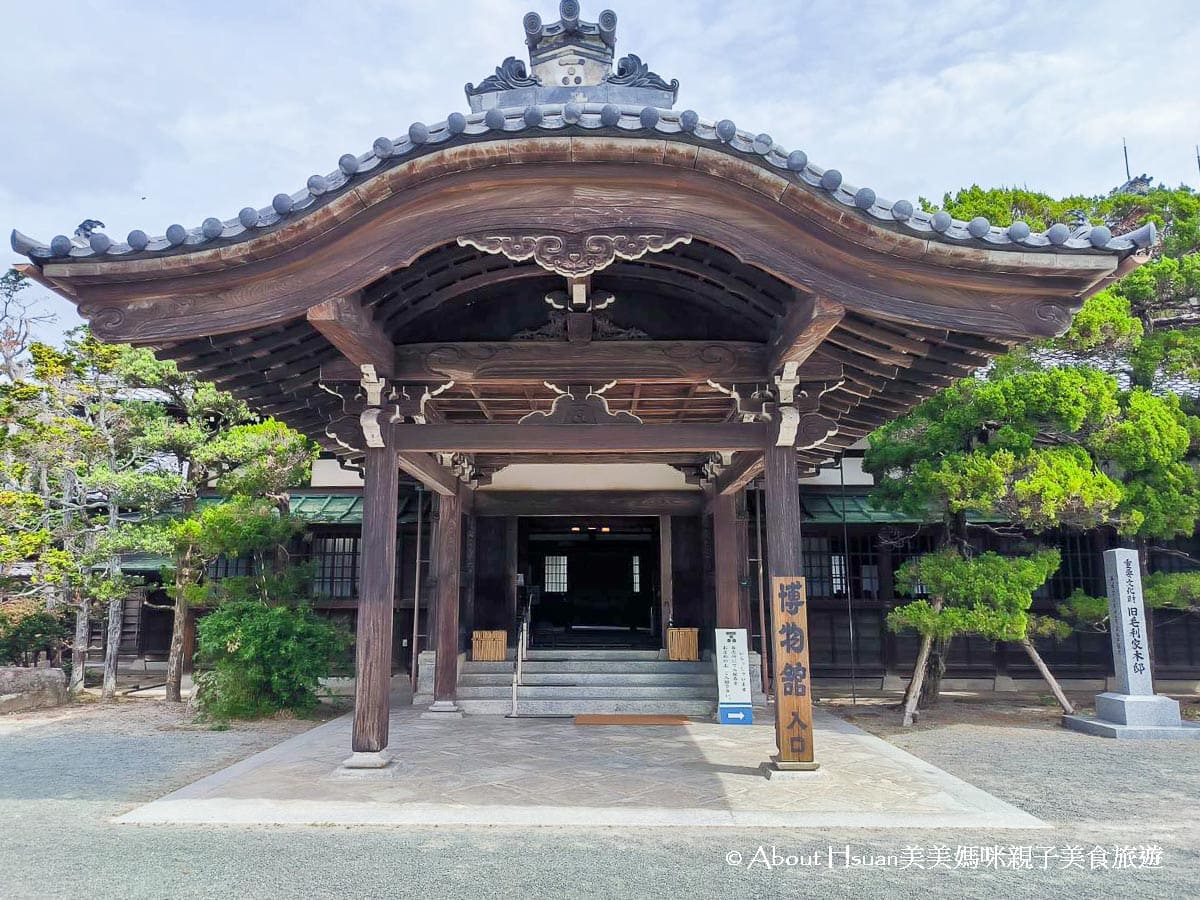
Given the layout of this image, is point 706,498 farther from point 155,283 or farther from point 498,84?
point 155,283

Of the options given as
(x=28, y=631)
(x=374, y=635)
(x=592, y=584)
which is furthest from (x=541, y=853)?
(x=592, y=584)

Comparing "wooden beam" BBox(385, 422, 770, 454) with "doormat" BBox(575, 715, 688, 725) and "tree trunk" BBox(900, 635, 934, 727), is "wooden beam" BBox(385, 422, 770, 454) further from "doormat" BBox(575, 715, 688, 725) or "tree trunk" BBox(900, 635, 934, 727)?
"tree trunk" BBox(900, 635, 934, 727)

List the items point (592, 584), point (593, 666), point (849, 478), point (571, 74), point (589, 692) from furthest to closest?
point (592, 584) < point (849, 478) < point (593, 666) < point (589, 692) < point (571, 74)

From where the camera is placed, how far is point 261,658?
405 inches

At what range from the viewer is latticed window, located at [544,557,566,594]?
21469 mm

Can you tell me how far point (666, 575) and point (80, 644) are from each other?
961 centimetres

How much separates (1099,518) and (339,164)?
33.2ft

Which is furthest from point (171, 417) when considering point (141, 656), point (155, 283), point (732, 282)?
point (732, 282)

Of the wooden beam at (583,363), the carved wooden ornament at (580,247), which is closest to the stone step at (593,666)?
the wooden beam at (583,363)

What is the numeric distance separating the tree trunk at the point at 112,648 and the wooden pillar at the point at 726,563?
9.31 m

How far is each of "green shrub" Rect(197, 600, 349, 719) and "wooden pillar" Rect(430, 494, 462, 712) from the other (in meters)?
1.52

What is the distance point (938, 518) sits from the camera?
11.6m

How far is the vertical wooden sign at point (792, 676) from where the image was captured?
6164 millimetres

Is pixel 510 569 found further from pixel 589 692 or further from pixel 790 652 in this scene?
pixel 790 652
